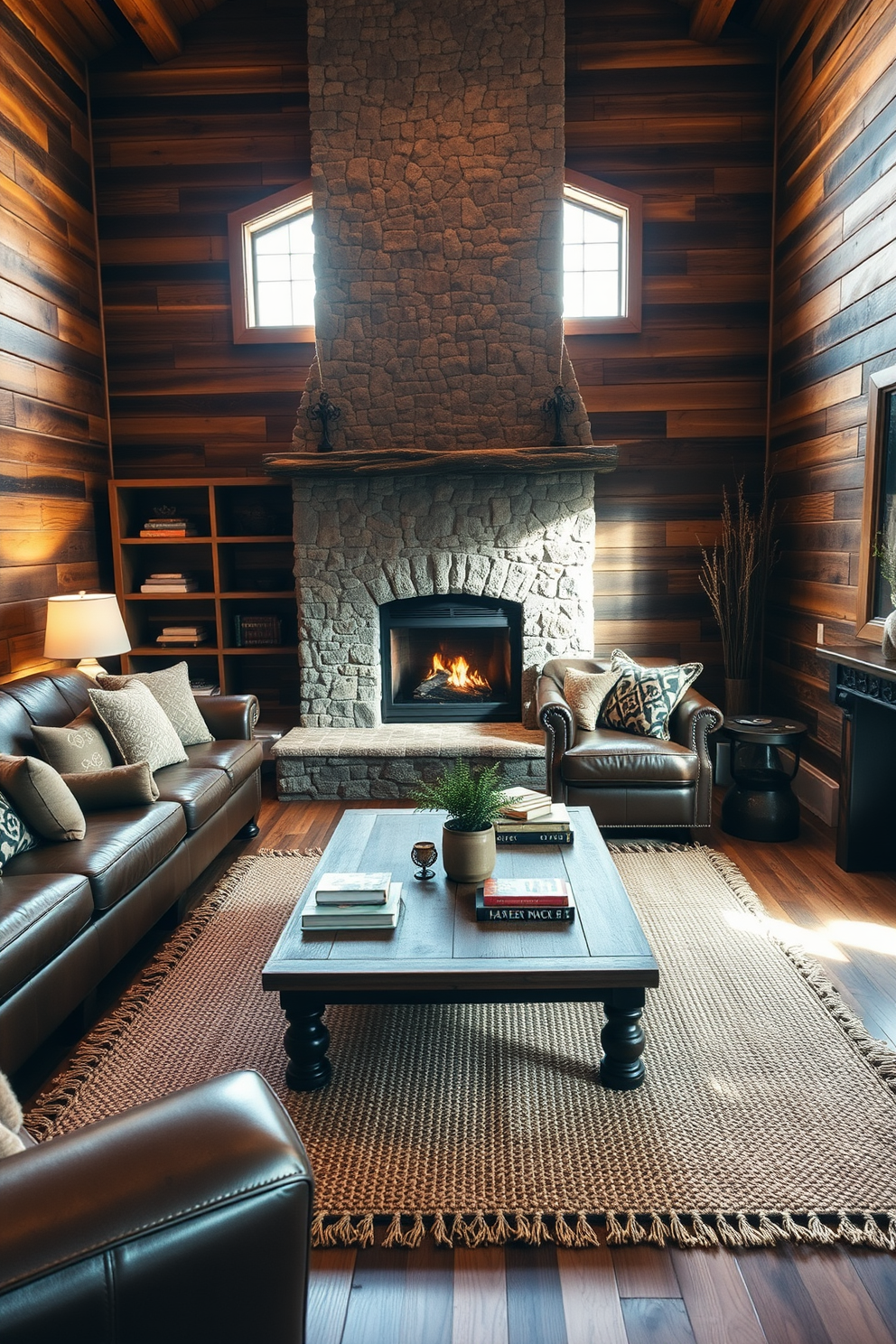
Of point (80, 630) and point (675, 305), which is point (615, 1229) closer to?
point (80, 630)

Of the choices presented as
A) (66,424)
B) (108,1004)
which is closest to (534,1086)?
(108,1004)

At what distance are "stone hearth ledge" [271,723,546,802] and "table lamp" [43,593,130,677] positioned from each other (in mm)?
1086

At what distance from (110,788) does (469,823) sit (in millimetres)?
1399

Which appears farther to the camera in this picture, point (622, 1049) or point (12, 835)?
point (12, 835)

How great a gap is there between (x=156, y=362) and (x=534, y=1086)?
16.4ft

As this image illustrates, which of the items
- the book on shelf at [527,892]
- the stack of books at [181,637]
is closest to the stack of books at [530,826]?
the book on shelf at [527,892]

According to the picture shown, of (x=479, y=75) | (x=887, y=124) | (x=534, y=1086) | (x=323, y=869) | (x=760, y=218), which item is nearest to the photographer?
(x=534, y=1086)

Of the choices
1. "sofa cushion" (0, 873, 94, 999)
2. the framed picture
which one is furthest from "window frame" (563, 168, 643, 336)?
"sofa cushion" (0, 873, 94, 999)

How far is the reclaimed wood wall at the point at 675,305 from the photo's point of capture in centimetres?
551

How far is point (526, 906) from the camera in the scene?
8.30ft

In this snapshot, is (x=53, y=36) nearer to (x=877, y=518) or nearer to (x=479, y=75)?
(x=479, y=75)

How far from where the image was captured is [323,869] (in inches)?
115

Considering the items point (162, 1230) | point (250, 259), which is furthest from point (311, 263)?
point (162, 1230)

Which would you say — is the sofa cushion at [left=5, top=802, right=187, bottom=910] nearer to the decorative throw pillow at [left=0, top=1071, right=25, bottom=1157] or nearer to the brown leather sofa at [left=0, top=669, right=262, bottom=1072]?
Answer: the brown leather sofa at [left=0, top=669, right=262, bottom=1072]
